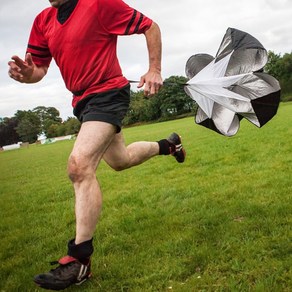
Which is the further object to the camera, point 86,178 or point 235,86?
point 235,86

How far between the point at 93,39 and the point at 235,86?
1.55 metres

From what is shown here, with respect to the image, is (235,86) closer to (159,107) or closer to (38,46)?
(38,46)

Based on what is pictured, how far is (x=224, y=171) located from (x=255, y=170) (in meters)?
0.63

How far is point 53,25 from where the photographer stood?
12.8 feet

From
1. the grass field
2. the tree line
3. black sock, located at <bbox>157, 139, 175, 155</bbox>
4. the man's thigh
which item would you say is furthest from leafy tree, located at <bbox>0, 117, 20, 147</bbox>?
the man's thigh

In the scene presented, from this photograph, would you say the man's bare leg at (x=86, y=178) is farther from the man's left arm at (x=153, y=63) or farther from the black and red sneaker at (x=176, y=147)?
the black and red sneaker at (x=176, y=147)

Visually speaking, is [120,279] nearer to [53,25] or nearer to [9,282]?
[9,282]

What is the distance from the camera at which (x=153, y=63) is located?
3.71m

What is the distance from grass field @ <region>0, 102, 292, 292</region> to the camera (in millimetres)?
3195

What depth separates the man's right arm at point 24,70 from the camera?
3844 millimetres

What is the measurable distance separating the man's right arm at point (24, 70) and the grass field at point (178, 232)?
1.85 m

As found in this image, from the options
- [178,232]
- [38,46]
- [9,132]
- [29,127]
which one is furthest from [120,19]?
[9,132]

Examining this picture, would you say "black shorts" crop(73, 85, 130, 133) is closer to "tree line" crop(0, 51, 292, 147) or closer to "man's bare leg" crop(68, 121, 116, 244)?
"man's bare leg" crop(68, 121, 116, 244)

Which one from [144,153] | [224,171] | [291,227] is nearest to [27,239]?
[144,153]
